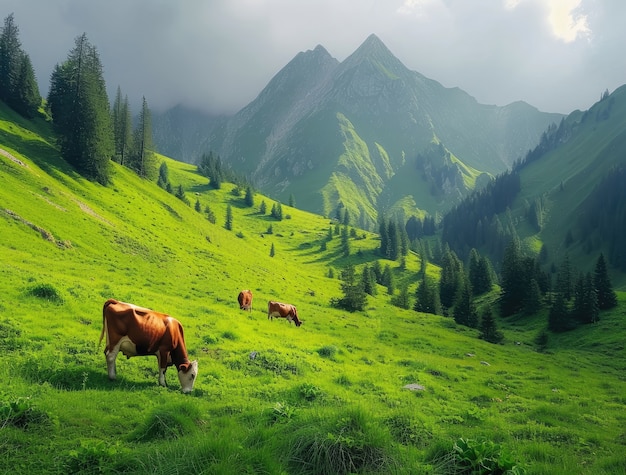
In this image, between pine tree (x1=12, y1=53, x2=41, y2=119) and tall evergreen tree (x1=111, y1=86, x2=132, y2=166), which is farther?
tall evergreen tree (x1=111, y1=86, x2=132, y2=166)

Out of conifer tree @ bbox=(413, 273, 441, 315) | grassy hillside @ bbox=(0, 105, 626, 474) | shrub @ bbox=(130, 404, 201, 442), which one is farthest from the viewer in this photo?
conifer tree @ bbox=(413, 273, 441, 315)

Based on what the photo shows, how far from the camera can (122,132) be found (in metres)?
97.9

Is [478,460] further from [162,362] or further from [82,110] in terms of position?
[82,110]

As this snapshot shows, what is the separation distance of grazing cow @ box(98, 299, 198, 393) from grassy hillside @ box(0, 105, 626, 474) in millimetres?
661

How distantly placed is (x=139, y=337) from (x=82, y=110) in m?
66.3

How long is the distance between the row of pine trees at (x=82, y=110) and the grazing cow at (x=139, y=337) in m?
60.8

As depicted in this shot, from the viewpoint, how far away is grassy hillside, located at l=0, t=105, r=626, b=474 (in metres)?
7.65

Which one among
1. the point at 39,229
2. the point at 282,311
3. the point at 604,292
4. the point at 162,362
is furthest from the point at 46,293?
the point at 604,292

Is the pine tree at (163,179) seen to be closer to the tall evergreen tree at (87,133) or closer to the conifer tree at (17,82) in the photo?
the conifer tree at (17,82)

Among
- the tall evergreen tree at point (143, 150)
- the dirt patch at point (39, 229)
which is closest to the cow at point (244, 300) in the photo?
the dirt patch at point (39, 229)

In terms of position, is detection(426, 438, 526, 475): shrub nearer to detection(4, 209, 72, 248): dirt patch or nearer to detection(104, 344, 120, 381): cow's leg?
detection(104, 344, 120, 381): cow's leg

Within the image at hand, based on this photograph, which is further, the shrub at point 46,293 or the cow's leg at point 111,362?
the shrub at point 46,293

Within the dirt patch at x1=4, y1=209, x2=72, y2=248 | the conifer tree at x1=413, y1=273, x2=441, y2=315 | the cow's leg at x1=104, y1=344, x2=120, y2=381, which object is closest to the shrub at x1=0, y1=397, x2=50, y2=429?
the cow's leg at x1=104, y1=344, x2=120, y2=381

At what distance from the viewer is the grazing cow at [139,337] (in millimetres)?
13844
